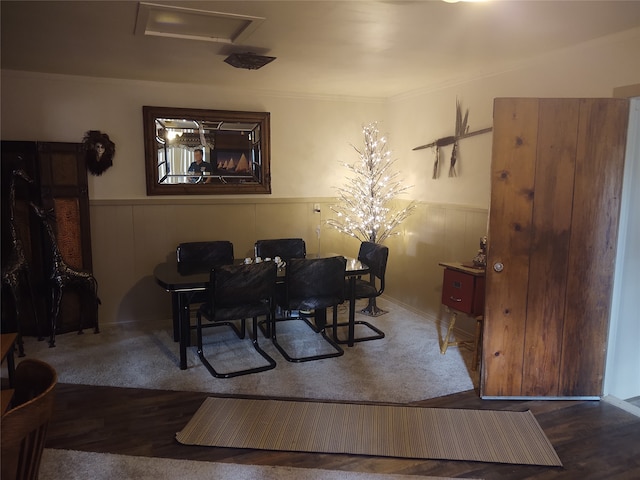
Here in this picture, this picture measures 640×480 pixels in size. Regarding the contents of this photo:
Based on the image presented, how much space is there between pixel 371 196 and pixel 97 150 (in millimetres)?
2757

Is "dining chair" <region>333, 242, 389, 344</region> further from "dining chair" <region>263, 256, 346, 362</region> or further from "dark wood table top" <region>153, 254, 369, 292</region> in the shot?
"dining chair" <region>263, 256, 346, 362</region>

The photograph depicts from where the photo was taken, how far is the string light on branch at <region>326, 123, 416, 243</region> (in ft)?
16.7

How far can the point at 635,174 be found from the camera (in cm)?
297

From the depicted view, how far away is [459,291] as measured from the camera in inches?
149

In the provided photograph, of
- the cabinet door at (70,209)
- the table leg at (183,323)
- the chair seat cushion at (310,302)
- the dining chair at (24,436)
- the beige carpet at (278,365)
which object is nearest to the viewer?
the dining chair at (24,436)

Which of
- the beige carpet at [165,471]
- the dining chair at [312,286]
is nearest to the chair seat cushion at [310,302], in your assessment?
the dining chair at [312,286]

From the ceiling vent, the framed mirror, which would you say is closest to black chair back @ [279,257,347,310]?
the ceiling vent

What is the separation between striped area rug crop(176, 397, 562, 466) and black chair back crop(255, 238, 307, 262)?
1762 millimetres

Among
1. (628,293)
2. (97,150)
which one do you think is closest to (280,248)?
(97,150)

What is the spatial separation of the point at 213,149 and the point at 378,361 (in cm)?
271

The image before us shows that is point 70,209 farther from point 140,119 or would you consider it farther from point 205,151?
point 205,151

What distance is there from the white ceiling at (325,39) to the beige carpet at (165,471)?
7.92 feet

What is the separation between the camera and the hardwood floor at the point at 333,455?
2.43 meters

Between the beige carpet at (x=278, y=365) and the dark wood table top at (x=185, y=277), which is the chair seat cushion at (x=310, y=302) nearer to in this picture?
the dark wood table top at (x=185, y=277)
